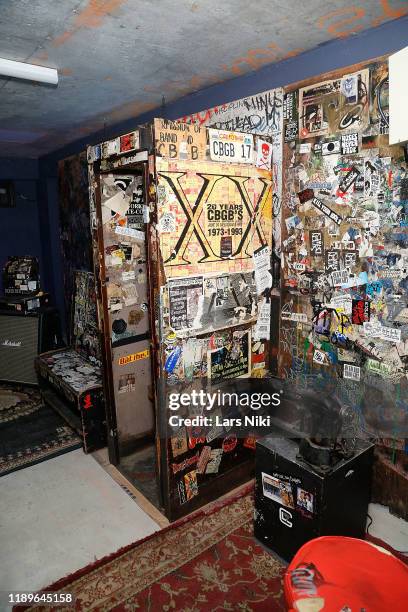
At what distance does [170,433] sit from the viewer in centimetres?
255

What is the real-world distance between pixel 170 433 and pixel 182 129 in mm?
1828

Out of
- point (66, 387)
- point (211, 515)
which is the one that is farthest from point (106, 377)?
point (211, 515)

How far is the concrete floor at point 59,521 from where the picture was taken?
7.80 ft

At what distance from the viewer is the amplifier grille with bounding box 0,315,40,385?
4.85 meters

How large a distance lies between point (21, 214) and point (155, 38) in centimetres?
483

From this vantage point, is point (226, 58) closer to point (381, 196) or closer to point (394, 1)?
point (394, 1)

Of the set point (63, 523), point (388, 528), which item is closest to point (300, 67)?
point (388, 528)

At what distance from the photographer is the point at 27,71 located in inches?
101

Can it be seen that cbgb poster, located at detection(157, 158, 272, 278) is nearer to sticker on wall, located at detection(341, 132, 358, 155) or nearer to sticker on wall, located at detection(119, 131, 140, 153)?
sticker on wall, located at detection(119, 131, 140, 153)

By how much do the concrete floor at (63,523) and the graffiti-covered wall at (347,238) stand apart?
1.05 m

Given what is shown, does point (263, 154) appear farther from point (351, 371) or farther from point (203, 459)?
point (203, 459)

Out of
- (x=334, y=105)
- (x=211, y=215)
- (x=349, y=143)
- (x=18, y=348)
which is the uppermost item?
(x=334, y=105)

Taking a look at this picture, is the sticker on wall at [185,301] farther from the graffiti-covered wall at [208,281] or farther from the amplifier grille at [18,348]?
the amplifier grille at [18,348]

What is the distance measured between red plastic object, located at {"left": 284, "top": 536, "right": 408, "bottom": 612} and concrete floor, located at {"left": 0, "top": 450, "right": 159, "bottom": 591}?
1333mm
